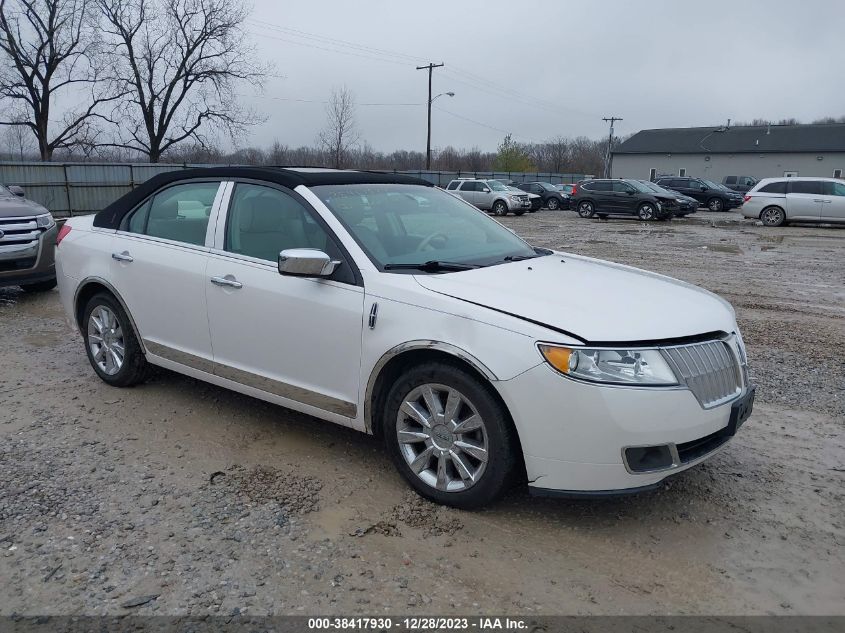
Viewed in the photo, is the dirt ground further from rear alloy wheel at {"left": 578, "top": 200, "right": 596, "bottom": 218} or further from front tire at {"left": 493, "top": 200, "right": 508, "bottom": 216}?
front tire at {"left": 493, "top": 200, "right": 508, "bottom": 216}

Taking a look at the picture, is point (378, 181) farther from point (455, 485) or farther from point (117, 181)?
point (117, 181)

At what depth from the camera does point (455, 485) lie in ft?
11.0

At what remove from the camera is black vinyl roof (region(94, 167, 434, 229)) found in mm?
4121

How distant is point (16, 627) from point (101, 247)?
314 centimetres

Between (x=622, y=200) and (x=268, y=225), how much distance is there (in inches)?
Result: 992

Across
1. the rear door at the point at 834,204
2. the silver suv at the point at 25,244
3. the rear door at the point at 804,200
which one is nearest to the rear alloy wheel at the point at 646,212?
the rear door at the point at 804,200

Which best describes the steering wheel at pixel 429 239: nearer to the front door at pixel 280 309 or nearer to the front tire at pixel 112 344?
the front door at pixel 280 309

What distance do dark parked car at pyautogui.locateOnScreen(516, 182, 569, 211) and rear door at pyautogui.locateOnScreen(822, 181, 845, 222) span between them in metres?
14.1

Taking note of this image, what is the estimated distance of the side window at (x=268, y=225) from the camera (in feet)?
12.8

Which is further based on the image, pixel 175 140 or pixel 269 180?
pixel 175 140

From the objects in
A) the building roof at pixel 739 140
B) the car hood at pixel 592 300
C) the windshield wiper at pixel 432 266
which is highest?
the building roof at pixel 739 140

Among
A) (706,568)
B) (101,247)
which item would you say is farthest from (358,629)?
(101,247)

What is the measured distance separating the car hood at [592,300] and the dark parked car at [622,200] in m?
24.1

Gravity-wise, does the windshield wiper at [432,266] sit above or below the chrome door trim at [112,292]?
above
